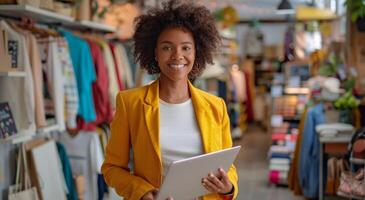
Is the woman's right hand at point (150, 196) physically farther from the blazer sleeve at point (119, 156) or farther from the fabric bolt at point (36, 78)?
the fabric bolt at point (36, 78)

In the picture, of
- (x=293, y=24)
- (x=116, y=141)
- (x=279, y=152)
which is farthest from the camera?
(x=293, y=24)

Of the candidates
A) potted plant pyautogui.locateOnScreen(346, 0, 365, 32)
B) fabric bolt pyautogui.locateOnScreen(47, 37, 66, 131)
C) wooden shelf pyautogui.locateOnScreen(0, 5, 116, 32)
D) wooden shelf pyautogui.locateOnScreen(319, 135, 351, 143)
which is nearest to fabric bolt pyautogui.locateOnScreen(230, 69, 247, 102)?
wooden shelf pyautogui.locateOnScreen(319, 135, 351, 143)

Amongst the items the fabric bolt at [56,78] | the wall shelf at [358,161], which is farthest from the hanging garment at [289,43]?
the fabric bolt at [56,78]

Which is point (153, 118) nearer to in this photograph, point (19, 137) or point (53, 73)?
point (19, 137)

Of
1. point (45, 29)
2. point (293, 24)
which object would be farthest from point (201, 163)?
point (293, 24)

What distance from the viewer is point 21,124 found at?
3.01 metres

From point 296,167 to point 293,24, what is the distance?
25.4 feet

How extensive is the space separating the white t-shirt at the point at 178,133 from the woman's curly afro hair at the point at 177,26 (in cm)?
22

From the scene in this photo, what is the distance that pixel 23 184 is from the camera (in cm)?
315

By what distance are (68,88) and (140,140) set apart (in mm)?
2159

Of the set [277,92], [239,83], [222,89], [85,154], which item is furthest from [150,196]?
[239,83]

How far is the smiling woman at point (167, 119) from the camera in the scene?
1.64m

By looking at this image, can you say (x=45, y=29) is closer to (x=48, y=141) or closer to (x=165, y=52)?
(x=48, y=141)

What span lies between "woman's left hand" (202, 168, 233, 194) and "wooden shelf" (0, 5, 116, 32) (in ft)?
6.02
